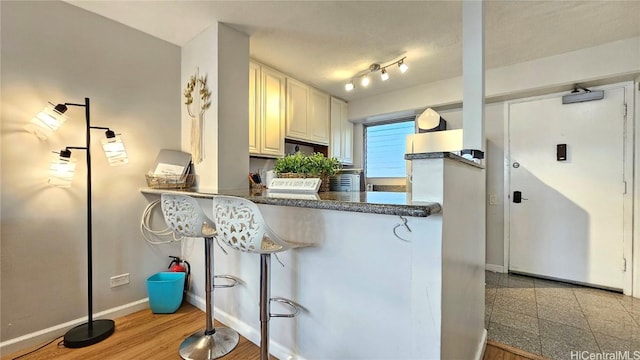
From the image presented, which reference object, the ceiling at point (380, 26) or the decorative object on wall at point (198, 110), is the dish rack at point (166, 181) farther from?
the ceiling at point (380, 26)

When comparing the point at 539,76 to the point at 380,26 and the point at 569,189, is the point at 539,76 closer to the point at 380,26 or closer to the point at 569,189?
the point at 569,189

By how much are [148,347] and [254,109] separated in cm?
216

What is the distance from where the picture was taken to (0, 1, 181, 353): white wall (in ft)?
5.59

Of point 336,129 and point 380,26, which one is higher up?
point 380,26

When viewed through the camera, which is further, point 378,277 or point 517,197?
point 517,197

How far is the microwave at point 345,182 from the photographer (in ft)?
7.34

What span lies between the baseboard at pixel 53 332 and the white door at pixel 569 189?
4.04 metres

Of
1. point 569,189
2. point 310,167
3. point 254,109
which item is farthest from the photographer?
point 569,189

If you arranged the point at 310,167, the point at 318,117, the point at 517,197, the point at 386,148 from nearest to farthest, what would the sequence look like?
1. the point at 310,167
2. the point at 517,197
3. the point at 318,117
4. the point at 386,148

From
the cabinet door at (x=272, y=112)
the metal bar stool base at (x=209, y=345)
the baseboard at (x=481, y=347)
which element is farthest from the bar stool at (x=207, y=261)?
the baseboard at (x=481, y=347)

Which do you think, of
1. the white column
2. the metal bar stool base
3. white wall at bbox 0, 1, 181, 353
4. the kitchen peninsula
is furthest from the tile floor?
white wall at bbox 0, 1, 181, 353

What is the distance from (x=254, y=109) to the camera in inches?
110

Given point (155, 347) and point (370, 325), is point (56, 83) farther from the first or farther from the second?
point (370, 325)

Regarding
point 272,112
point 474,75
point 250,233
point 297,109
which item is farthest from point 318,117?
point 250,233
